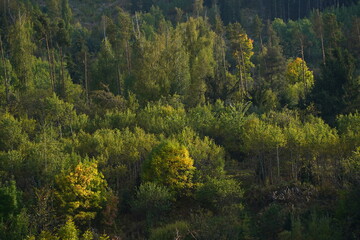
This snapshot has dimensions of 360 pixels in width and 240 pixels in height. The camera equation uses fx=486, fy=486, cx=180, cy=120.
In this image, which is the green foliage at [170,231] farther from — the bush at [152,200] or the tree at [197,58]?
the tree at [197,58]

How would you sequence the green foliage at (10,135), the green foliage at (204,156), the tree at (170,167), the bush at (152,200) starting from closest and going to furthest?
the bush at (152,200)
the tree at (170,167)
the green foliage at (204,156)
the green foliage at (10,135)

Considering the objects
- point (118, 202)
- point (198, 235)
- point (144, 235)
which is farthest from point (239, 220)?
point (118, 202)

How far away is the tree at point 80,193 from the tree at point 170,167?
173 inches

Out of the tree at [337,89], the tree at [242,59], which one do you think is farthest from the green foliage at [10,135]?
the tree at [337,89]

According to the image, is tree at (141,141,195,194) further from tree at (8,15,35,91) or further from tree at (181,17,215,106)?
tree at (8,15,35,91)

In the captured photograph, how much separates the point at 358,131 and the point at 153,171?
58.6 ft

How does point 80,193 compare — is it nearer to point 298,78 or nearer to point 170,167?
point 170,167

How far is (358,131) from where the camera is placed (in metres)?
41.4

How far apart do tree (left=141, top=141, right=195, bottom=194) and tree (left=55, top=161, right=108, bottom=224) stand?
4.40m

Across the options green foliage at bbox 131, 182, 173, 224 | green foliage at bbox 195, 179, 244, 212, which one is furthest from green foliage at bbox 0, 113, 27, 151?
green foliage at bbox 195, 179, 244, 212

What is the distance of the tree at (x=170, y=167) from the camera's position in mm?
41781

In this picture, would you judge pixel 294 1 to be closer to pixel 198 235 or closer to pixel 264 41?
pixel 264 41

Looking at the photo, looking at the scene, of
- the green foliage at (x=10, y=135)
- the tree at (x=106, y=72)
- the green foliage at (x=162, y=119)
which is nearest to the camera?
the green foliage at (x=10, y=135)

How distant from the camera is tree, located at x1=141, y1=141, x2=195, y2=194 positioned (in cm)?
4178
